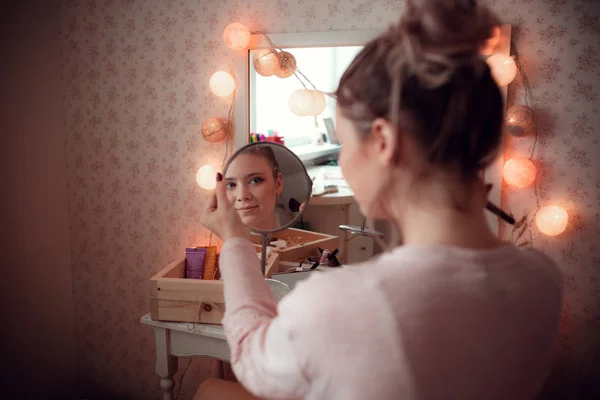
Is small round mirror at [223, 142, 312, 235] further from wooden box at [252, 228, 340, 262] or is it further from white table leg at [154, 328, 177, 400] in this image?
white table leg at [154, 328, 177, 400]

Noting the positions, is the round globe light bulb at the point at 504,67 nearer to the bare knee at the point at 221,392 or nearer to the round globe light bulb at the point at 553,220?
the round globe light bulb at the point at 553,220

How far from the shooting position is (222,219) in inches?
32.5

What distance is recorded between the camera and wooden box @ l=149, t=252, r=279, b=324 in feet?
4.69

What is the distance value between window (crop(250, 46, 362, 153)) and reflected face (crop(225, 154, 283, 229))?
1.31ft

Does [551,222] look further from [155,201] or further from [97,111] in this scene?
[97,111]

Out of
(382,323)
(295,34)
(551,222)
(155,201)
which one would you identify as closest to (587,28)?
(551,222)

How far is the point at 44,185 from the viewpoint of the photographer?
6.13 feet

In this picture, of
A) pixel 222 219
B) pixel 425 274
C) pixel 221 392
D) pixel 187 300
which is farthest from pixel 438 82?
pixel 221 392

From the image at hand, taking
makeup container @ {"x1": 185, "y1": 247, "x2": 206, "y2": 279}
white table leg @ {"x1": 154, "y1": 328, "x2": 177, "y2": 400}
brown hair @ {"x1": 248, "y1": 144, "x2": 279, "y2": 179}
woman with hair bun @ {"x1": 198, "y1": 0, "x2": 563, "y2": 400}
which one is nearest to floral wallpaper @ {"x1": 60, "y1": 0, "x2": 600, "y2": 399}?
makeup container @ {"x1": 185, "y1": 247, "x2": 206, "y2": 279}

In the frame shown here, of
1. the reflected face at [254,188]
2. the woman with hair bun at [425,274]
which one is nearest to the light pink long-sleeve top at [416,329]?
the woman with hair bun at [425,274]

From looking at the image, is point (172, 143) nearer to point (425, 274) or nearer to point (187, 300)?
point (187, 300)

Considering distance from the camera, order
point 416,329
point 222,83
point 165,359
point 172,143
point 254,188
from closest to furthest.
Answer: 1. point 416,329
2. point 254,188
3. point 165,359
4. point 222,83
5. point 172,143

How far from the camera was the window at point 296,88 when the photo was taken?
156 centimetres

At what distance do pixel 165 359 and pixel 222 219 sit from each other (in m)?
0.89
